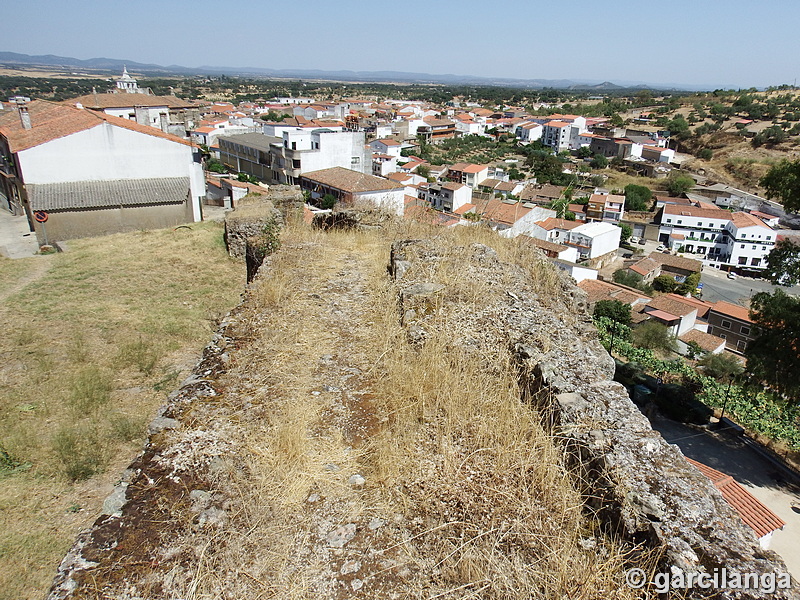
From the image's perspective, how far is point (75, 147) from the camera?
1764cm

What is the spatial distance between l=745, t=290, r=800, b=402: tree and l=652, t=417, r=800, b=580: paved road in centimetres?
233

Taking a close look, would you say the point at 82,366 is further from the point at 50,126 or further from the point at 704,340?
the point at 704,340

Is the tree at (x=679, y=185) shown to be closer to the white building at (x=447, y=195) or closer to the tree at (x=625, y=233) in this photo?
the tree at (x=625, y=233)

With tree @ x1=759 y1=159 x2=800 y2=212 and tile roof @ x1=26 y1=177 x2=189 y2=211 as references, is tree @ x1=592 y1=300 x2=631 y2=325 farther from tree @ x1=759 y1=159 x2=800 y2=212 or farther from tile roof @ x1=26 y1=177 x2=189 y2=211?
tile roof @ x1=26 y1=177 x2=189 y2=211

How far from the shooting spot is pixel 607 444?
2.87 meters

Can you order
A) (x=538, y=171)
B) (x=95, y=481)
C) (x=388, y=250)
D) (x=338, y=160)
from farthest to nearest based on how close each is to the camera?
(x=538, y=171), (x=338, y=160), (x=388, y=250), (x=95, y=481)

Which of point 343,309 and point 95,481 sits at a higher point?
point 343,309

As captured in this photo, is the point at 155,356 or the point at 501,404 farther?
the point at 155,356

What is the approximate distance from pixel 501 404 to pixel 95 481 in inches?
167

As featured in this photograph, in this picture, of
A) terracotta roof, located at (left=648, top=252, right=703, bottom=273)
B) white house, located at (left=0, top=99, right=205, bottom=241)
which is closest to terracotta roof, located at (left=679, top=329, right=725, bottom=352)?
terracotta roof, located at (left=648, top=252, right=703, bottom=273)

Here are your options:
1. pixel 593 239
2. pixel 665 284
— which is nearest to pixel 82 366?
pixel 593 239

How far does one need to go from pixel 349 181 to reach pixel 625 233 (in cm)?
3107

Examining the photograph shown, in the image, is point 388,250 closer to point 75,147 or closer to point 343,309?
point 343,309

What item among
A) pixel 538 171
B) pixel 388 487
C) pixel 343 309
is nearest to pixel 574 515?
pixel 388 487
